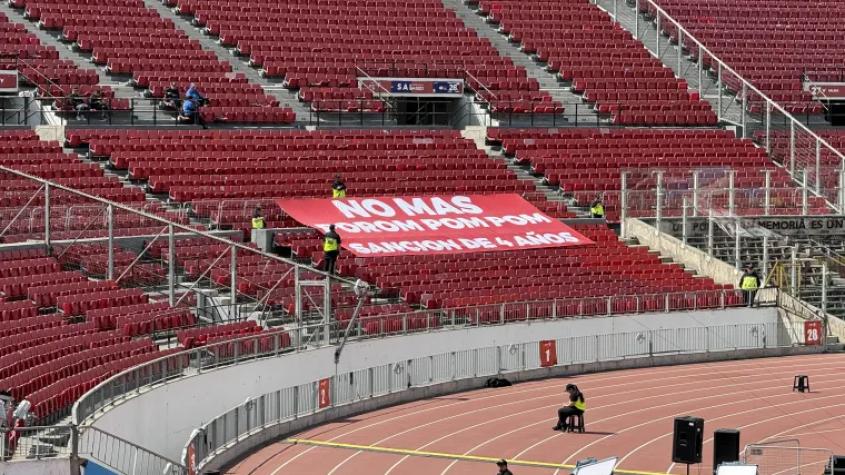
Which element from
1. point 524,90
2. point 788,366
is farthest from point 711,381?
point 524,90

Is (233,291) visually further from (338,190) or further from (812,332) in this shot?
(812,332)

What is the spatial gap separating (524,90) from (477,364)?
19329 millimetres

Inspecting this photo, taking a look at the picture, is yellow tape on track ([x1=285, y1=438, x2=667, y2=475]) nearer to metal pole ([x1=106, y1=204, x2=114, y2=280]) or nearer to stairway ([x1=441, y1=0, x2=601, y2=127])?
metal pole ([x1=106, y1=204, x2=114, y2=280])

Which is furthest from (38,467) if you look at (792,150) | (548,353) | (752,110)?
(752,110)

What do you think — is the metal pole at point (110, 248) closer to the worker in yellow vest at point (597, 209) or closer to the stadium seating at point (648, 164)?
the worker in yellow vest at point (597, 209)

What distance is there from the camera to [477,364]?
119ft

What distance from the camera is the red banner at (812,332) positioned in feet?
136

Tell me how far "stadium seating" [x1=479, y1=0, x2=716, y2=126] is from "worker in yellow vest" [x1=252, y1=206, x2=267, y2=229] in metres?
16.6

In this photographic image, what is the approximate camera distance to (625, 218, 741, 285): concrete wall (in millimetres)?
43906

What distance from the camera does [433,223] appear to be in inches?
1715

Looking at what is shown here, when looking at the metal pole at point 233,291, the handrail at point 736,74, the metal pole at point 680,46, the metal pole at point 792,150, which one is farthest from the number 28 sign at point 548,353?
the metal pole at point 680,46

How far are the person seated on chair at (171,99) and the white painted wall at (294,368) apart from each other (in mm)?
14122

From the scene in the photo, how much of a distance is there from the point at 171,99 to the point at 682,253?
577 inches

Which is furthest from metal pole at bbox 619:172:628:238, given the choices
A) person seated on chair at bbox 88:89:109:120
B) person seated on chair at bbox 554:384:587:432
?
person seated on chair at bbox 554:384:587:432
